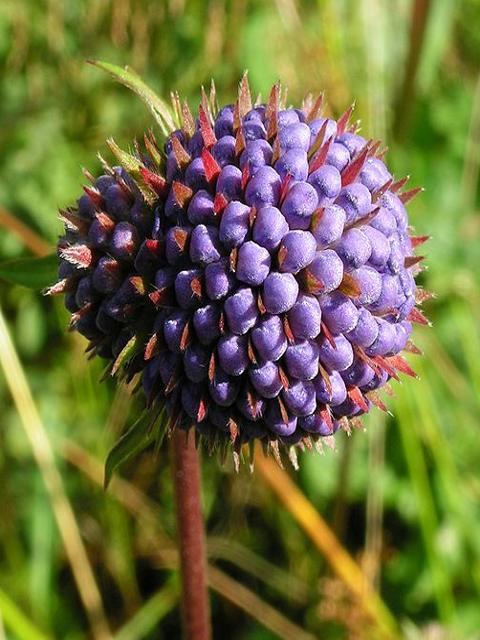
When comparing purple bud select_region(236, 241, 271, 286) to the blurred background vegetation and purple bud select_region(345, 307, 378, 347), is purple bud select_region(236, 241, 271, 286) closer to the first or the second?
purple bud select_region(345, 307, 378, 347)

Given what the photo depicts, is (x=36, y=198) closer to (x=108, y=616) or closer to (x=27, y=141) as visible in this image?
(x=27, y=141)

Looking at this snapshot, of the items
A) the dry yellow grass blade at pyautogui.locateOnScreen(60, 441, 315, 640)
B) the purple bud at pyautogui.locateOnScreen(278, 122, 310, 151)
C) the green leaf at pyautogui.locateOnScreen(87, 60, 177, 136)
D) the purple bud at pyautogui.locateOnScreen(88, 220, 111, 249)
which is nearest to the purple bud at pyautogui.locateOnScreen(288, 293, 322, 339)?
the purple bud at pyautogui.locateOnScreen(278, 122, 310, 151)

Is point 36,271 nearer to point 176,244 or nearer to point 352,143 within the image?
point 176,244

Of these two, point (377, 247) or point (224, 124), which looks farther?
point (224, 124)

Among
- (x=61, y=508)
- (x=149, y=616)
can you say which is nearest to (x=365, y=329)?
(x=61, y=508)

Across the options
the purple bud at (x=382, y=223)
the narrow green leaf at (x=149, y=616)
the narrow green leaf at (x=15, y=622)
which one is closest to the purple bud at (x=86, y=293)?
the purple bud at (x=382, y=223)

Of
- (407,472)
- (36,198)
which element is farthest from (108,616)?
(36,198)
